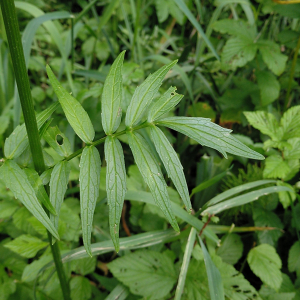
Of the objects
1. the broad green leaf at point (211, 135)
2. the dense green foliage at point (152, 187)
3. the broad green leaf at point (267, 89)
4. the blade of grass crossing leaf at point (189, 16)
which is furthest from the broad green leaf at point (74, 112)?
the broad green leaf at point (267, 89)

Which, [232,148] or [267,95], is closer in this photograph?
[232,148]

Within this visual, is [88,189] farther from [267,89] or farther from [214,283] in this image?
[267,89]

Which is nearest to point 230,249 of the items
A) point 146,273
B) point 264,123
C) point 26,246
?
point 146,273

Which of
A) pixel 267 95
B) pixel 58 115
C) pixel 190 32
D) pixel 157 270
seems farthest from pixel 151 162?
pixel 190 32

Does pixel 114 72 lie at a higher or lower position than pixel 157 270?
higher

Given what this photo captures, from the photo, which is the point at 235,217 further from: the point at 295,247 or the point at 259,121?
the point at 259,121

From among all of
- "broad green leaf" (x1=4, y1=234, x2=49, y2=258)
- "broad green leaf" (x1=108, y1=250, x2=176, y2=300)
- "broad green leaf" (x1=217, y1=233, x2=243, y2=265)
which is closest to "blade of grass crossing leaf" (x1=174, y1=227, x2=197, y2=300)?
"broad green leaf" (x1=108, y1=250, x2=176, y2=300)
